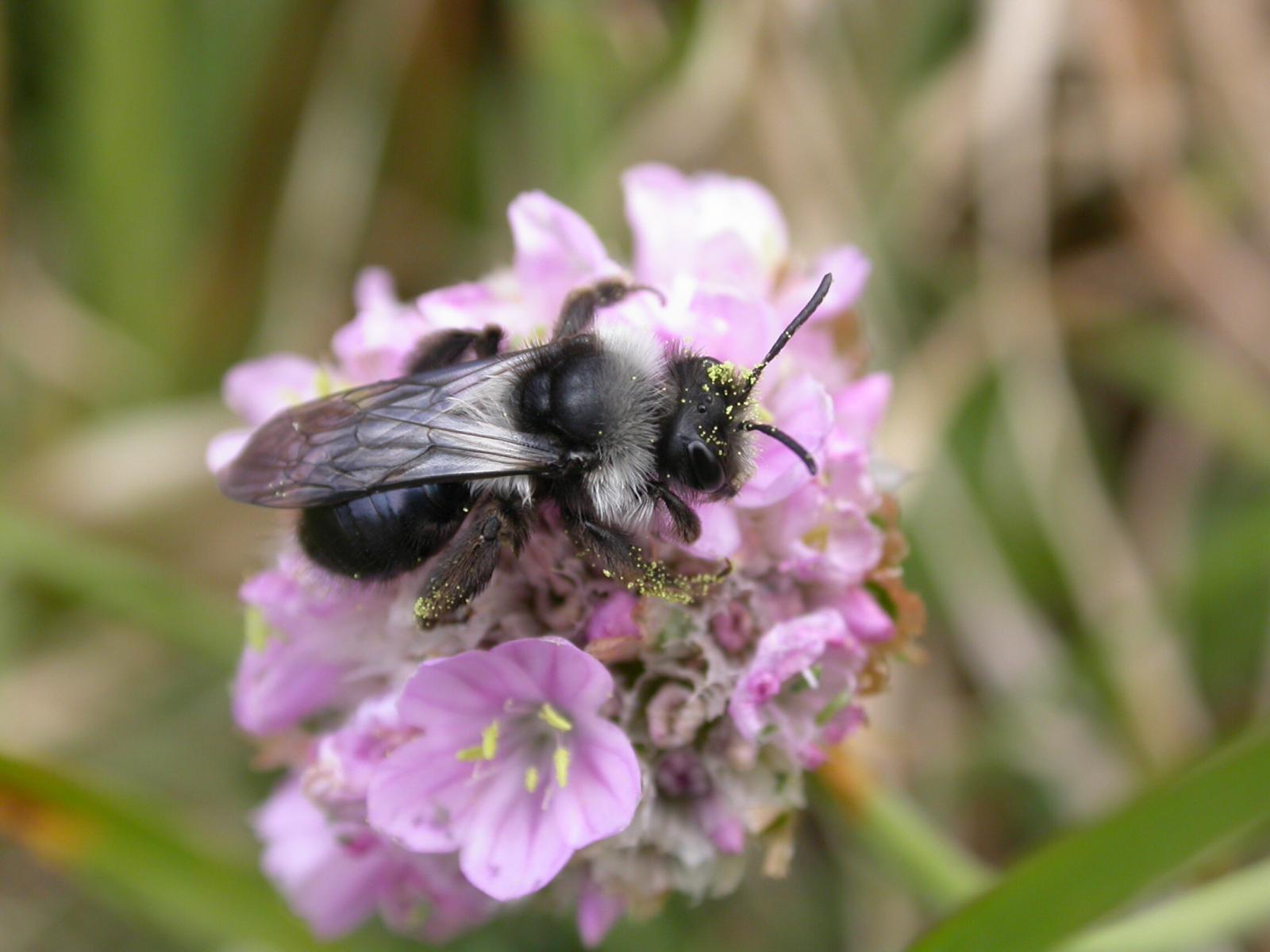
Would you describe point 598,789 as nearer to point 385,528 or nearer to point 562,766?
point 562,766

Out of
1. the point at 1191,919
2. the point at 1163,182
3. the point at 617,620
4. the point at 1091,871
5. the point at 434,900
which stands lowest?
the point at 1191,919

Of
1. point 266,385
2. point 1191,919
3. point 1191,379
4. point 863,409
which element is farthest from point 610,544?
point 1191,379

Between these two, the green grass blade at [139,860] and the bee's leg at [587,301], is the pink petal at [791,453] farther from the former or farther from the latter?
the green grass blade at [139,860]

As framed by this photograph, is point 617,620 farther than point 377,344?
No

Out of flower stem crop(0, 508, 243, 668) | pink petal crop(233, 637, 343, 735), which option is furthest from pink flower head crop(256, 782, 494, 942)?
flower stem crop(0, 508, 243, 668)

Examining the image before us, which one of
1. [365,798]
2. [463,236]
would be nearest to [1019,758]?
[365,798]

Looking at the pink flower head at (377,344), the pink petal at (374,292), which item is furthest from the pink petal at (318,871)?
the pink petal at (374,292)

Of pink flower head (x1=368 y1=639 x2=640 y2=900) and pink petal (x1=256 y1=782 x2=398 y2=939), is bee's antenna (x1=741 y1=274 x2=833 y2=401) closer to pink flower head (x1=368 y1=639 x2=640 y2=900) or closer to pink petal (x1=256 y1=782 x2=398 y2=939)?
pink flower head (x1=368 y1=639 x2=640 y2=900)
